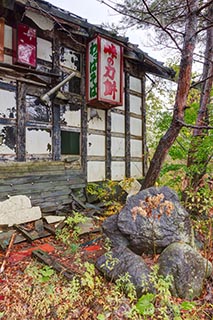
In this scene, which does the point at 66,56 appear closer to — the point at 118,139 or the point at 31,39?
the point at 31,39

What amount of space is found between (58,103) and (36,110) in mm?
645

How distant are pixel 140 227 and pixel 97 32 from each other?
5101 millimetres

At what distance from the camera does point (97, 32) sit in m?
6.23

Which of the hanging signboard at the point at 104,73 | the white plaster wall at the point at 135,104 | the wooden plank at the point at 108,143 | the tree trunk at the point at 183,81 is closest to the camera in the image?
the tree trunk at the point at 183,81

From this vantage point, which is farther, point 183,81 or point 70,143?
point 70,143

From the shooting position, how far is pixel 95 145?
703 centimetres

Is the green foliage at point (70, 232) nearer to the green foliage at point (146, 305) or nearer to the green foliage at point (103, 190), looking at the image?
the green foliage at point (103, 190)

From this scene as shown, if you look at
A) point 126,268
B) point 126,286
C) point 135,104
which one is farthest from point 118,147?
point 126,286

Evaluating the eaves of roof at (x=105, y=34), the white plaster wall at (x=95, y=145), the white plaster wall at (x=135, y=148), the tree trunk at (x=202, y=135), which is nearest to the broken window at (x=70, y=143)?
the white plaster wall at (x=95, y=145)

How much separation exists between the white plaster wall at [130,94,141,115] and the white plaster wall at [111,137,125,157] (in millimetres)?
1199

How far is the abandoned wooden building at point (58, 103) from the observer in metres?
5.29

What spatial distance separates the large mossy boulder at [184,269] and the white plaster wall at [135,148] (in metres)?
4.90

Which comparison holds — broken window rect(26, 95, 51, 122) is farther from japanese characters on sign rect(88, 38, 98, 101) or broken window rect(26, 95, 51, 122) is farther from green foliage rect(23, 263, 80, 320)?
green foliage rect(23, 263, 80, 320)

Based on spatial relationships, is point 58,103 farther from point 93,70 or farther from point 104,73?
point 104,73
